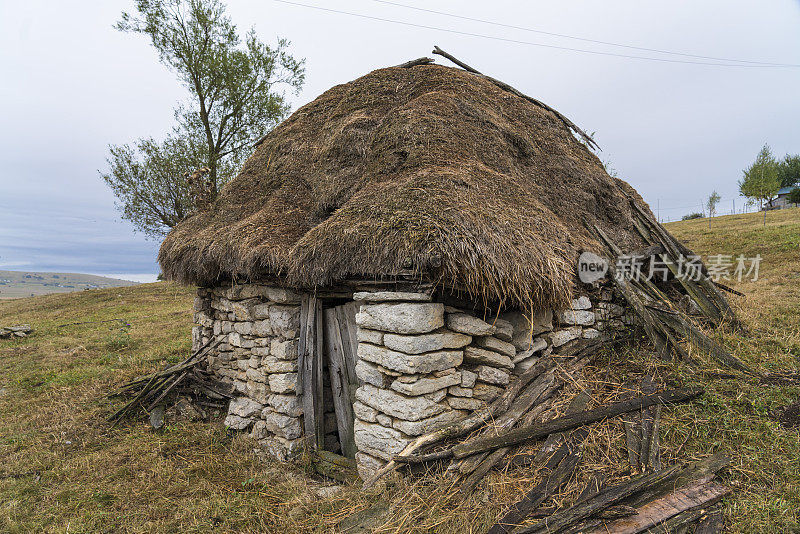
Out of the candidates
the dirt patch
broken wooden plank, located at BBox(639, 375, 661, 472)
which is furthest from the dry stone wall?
the dirt patch

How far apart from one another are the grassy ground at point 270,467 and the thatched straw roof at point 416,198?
4.77ft

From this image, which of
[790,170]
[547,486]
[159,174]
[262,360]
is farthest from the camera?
[790,170]

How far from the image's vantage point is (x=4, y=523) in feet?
12.1

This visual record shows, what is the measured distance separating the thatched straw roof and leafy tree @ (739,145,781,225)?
77.8ft

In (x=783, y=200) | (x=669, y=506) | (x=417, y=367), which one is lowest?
(x=669, y=506)

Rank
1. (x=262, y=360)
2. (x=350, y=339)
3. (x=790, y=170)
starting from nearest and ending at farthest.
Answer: (x=350, y=339) < (x=262, y=360) < (x=790, y=170)

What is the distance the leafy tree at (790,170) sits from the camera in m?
31.6

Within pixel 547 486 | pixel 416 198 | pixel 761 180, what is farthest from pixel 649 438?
pixel 761 180

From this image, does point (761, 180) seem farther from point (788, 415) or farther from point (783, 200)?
point (788, 415)

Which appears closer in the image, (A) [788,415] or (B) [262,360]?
(A) [788,415]

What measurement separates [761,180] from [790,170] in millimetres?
12708

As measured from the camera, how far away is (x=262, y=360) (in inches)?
202

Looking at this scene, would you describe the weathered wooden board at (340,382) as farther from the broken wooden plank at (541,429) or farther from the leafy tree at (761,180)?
the leafy tree at (761,180)

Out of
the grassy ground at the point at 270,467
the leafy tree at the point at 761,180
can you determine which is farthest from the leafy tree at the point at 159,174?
the leafy tree at the point at 761,180
